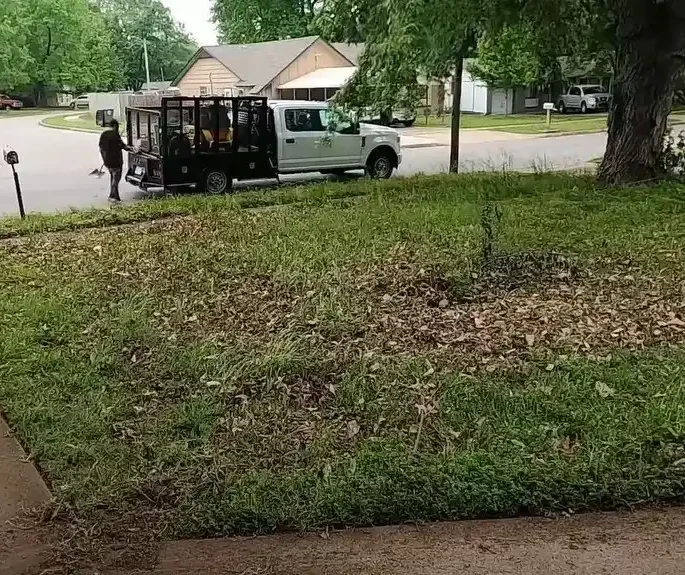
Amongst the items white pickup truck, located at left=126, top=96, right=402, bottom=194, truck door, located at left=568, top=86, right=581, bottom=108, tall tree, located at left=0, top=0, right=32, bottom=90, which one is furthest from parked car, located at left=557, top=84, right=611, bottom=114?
tall tree, located at left=0, top=0, right=32, bottom=90

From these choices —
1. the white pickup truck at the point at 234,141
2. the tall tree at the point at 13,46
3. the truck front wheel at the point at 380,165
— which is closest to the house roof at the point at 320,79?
the truck front wheel at the point at 380,165

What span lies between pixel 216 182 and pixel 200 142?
75cm

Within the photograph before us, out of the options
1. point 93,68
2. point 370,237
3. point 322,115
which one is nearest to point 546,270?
point 370,237

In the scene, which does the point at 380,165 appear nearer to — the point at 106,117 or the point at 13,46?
the point at 106,117

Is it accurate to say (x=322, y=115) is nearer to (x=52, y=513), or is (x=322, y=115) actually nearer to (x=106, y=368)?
(x=106, y=368)

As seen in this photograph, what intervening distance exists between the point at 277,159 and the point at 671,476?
12027mm

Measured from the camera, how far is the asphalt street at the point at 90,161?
14656 millimetres

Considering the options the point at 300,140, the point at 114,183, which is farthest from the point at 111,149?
the point at 300,140

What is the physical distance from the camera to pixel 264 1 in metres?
24.5

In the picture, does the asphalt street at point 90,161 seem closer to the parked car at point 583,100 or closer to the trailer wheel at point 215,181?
the trailer wheel at point 215,181

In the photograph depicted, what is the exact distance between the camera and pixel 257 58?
41500 mm

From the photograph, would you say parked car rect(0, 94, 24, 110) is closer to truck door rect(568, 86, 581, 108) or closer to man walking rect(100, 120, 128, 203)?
truck door rect(568, 86, 581, 108)

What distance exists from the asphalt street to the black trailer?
952 millimetres

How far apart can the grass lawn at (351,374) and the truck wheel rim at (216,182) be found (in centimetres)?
534
